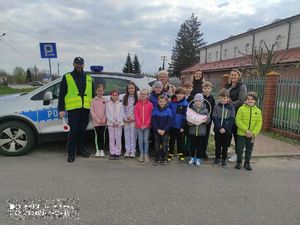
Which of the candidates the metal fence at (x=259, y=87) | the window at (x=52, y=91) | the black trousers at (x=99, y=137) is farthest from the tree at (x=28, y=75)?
the black trousers at (x=99, y=137)

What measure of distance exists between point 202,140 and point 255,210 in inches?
80.2

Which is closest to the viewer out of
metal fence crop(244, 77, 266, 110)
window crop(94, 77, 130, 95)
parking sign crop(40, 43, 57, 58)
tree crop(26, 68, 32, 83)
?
window crop(94, 77, 130, 95)

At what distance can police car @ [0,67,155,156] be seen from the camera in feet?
17.9

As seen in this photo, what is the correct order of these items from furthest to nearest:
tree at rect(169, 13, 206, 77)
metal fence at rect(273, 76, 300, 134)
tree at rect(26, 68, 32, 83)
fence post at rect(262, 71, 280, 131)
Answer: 1. tree at rect(26, 68, 32, 83)
2. tree at rect(169, 13, 206, 77)
3. fence post at rect(262, 71, 280, 131)
4. metal fence at rect(273, 76, 300, 134)

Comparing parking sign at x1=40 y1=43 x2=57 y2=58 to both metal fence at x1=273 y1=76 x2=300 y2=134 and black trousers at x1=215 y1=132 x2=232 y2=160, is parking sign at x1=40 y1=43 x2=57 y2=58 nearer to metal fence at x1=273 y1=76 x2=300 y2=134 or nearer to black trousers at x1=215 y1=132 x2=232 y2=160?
black trousers at x1=215 y1=132 x2=232 y2=160

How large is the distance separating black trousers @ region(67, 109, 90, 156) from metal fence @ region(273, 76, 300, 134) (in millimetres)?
5696

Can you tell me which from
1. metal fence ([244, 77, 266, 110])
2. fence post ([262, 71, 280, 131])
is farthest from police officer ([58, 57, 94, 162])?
metal fence ([244, 77, 266, 110])

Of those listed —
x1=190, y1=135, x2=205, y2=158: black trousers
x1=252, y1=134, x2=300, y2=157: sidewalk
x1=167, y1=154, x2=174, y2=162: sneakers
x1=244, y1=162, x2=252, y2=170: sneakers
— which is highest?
x1=190, y1=135, x2=205, y2=158: black trousers

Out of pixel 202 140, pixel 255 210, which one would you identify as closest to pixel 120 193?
pixel 255 210

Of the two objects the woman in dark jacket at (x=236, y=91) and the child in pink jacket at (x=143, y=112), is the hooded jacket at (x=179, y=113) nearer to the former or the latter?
the child in pink jacket at (x=143, y=112)

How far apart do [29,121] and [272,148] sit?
18.5 feet

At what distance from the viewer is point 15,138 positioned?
5.48 meters

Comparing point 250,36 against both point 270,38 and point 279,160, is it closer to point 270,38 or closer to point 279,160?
point 270,38

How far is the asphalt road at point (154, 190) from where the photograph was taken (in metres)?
3.35
